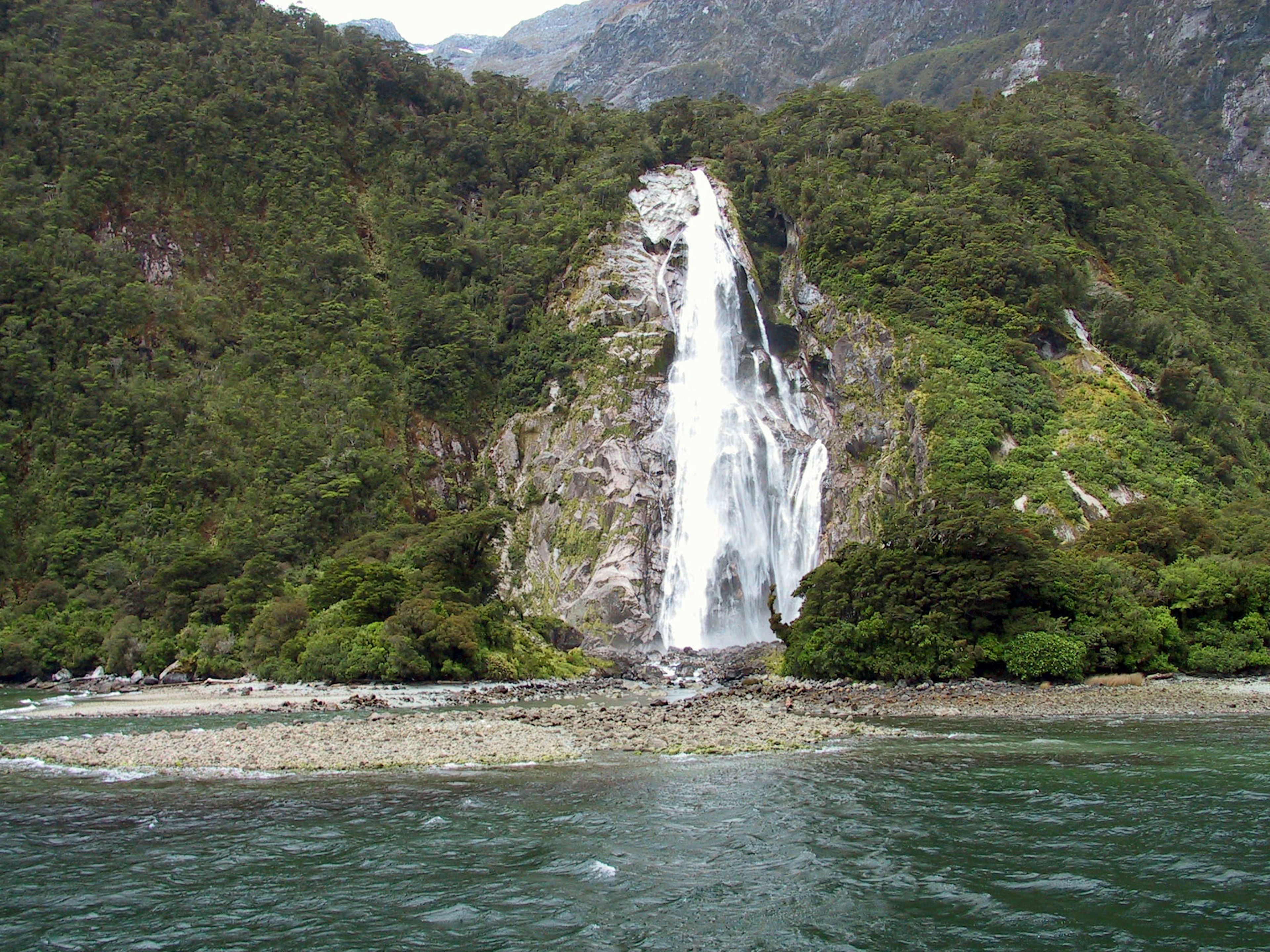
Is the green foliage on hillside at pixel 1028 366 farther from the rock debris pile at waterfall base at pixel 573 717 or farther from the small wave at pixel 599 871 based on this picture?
the small wave at pixel 599 871

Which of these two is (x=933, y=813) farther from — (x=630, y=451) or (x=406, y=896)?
(x=630, y=451)

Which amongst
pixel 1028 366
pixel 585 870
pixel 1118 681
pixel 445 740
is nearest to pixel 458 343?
pixel 1028 366

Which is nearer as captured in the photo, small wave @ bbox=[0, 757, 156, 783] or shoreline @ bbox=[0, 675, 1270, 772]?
small wave @ bbox=[0, 757, 156, 783]

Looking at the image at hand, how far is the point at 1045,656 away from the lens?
90.2ft

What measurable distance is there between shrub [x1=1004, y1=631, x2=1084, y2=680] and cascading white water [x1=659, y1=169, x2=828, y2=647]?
64.0ft

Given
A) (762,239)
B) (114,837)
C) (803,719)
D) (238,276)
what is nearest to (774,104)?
(762,239)

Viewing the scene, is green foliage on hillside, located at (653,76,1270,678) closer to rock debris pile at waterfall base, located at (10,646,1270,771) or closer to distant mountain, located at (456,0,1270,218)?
rock debris pile at waterfall base, located at (10,646,1270,771)

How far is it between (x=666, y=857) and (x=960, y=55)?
146800mm

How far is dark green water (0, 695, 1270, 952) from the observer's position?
28.4ft

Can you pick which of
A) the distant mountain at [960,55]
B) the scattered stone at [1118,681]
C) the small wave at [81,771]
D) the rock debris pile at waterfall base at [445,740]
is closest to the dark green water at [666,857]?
the small wave at [81,771]

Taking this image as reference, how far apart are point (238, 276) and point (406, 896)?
62.1 m

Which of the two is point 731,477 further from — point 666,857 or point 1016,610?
point 666,857

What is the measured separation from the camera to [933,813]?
41.7 feet

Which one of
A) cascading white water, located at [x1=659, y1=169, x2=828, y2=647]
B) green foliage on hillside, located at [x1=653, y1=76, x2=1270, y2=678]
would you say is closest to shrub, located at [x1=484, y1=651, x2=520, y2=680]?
green foliage on hillside, located at [x1=653, y1=76, x2=1270, y2=678]
